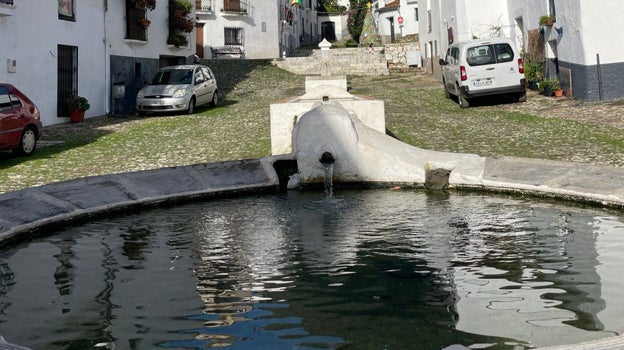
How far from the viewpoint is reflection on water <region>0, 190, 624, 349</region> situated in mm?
5277

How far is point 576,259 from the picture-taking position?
7156mm

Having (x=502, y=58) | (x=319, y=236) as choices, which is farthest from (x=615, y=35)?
(x=319, y=236)

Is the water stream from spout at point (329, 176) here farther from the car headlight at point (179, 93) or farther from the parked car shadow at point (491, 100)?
the car headlight at point (179, 93)

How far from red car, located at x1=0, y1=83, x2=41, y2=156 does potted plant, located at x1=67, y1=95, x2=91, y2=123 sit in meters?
7.50

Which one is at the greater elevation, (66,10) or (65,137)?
(66,10)

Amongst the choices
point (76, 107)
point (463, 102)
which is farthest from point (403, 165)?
point (76, 107)

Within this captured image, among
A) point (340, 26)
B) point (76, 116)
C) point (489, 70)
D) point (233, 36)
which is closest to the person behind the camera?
point (489, 70)

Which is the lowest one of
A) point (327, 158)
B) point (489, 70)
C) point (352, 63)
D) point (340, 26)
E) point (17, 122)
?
point (327, 158)

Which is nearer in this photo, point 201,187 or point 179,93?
point 201,187

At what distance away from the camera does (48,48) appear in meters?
24.1

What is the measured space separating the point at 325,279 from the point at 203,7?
44.7 meters

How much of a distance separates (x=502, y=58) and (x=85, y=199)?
16.5m

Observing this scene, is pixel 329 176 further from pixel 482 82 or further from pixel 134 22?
pixel 134 22

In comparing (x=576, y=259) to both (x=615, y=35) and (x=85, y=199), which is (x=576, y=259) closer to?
(x=85, y=199)
